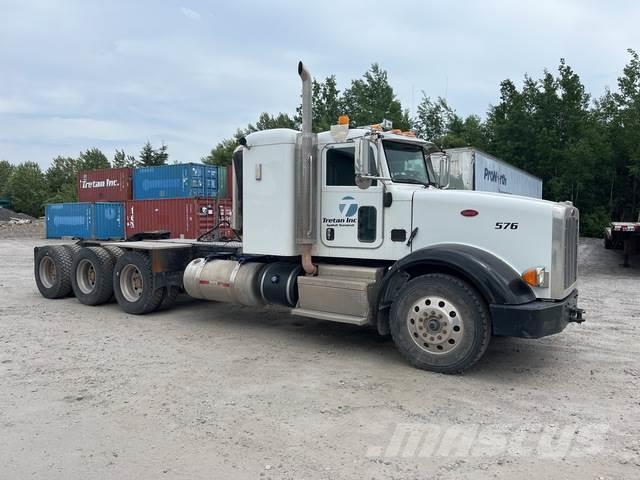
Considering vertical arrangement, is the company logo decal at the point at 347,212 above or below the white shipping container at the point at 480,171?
below

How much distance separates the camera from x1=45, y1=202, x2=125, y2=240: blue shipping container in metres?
29.5

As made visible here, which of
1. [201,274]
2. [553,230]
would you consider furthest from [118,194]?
[553,230]

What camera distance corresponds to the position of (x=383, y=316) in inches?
244

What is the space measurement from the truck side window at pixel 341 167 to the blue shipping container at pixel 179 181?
20093 millimetres

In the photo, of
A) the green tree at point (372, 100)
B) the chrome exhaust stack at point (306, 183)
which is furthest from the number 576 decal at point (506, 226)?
the green tree at point (372, 100)

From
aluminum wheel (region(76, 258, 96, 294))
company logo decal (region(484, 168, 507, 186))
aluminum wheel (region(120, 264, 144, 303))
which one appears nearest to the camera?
aluminum wheel (region(120, 264, 144, 303))

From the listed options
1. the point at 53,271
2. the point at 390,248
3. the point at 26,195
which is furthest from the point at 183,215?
the point at 26,195

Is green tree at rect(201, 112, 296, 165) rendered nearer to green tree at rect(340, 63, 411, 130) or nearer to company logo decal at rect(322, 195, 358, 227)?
green tree at rect(340, 63, 411, 130)

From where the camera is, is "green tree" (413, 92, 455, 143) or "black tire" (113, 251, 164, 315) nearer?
"black tire" (113, 251, 164, 315)

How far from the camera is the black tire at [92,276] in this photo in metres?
9.58

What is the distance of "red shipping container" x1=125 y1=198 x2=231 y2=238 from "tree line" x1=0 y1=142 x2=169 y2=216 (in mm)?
40747

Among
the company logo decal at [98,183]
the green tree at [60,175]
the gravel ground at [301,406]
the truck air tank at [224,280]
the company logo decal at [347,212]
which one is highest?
the green tree at [60,175]

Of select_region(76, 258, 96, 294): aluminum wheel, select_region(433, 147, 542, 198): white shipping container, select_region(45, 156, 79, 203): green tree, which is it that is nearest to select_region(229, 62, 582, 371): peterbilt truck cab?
select_region(76, 258, 96, 294): aluminum wheel

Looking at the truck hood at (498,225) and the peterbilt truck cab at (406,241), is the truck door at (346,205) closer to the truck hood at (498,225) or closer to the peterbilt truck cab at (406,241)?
the peterbilt truck cab at (406,241)
